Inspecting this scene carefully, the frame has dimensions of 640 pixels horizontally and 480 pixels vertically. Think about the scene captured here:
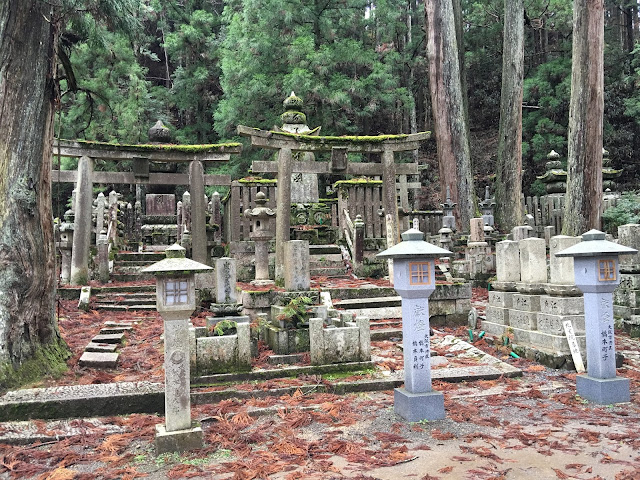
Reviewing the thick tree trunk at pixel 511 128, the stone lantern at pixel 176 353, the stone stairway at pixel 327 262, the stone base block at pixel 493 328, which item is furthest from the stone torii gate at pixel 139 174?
the thick tree trunk at pixel 511 128

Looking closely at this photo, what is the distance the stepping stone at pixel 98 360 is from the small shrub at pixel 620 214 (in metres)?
15.1

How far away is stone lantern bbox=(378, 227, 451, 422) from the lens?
17.6 feet

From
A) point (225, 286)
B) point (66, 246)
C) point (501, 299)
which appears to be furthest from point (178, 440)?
point (66, 246)

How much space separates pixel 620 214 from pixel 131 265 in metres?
15.5

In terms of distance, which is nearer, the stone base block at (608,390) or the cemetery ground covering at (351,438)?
the cemetery ground covering at (351,438)

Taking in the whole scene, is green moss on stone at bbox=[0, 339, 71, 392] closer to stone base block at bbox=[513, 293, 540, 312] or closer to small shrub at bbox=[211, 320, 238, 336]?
small shrub at bbox=[211, 320, 238, 336]

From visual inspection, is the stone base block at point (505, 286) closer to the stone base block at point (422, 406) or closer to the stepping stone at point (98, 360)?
the stone base block at point (422, 406)

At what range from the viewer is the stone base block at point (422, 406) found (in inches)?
208

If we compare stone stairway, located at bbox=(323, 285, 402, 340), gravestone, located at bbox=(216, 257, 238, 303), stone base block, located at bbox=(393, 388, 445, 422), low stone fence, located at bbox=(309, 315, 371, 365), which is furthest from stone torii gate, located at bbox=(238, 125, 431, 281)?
stone base block, located at bbox=(393, 388, 445, 422)

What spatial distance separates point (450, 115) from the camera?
61.6 ft

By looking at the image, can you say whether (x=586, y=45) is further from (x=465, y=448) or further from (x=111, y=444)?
(x=111, y=444)

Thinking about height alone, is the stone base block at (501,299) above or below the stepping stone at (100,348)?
above

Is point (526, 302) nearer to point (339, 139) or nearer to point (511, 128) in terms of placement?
point (339, 139)

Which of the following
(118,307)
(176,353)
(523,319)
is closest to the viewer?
(176,353)
